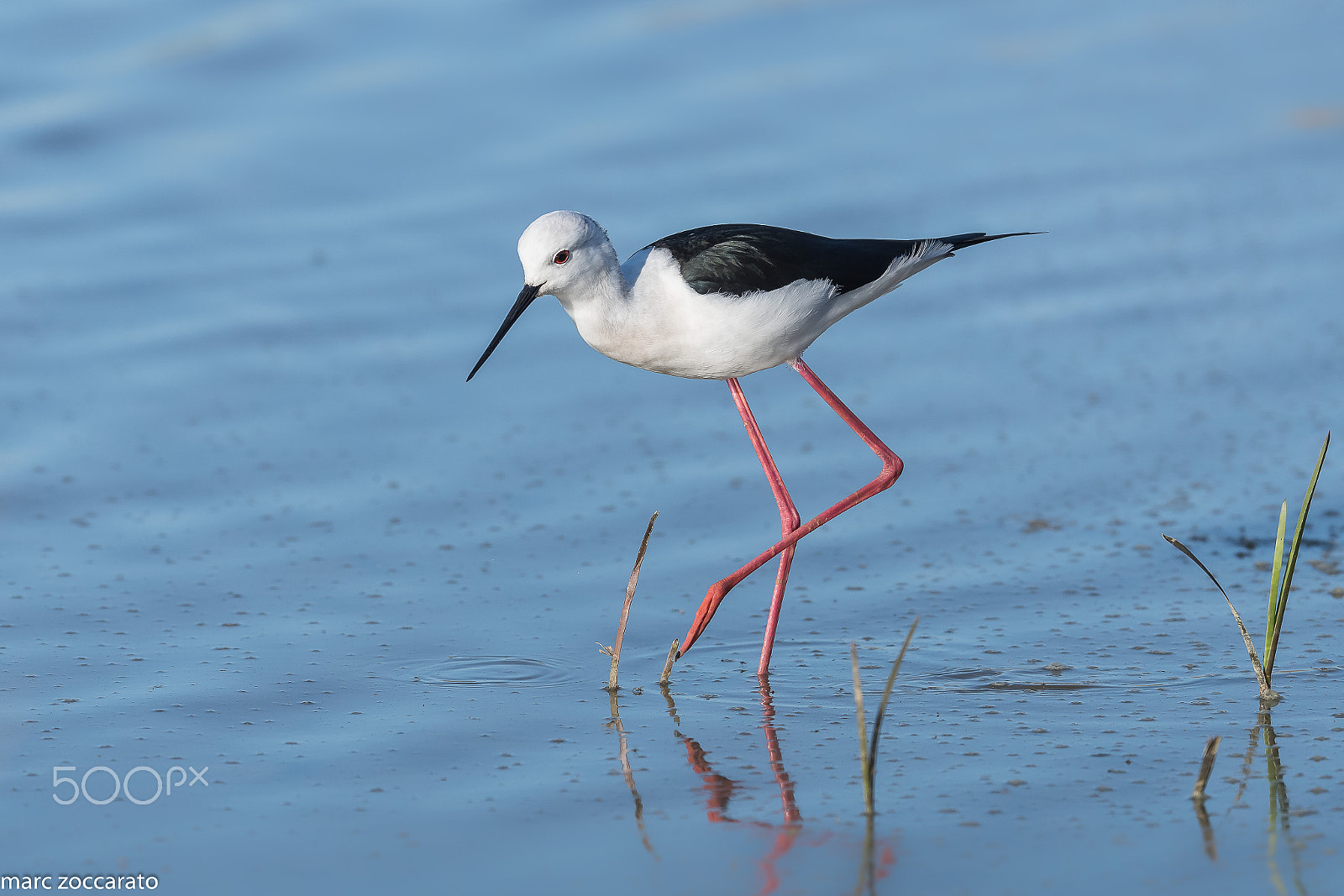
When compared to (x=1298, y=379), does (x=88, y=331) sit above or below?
above

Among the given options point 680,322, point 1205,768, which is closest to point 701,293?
point 680,322

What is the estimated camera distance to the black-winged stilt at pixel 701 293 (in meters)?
4.62

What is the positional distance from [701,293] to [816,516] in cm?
88

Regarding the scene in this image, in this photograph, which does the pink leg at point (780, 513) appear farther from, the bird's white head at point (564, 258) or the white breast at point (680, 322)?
the bird's white head at point (564, 258)

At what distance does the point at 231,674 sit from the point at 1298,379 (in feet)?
15.3

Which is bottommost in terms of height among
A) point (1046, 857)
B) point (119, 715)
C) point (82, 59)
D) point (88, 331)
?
point (1046, 857)

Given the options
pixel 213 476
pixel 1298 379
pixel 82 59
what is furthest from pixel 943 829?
pixel 82 59

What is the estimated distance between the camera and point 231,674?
478 centimetres

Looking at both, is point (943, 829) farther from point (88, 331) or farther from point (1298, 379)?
point (88, 331)
